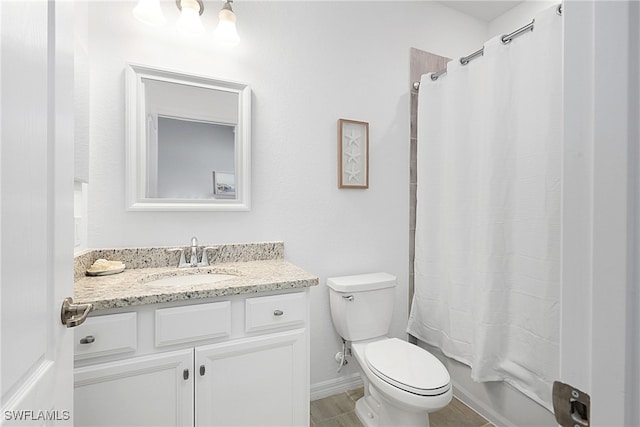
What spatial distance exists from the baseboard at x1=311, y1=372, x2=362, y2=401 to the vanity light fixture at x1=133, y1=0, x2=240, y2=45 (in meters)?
2.02

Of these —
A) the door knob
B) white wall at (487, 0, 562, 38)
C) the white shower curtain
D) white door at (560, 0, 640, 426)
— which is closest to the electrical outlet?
white door at (560, 0, 640, 426)

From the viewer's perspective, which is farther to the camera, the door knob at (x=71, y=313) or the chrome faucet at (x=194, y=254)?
the chrome faucet at (x=194, y=254)

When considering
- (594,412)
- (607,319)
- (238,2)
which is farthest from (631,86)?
(238,2)

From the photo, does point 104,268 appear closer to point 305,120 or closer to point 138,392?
point 138,392

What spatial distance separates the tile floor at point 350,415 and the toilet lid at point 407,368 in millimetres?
453

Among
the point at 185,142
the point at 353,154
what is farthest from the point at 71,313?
the point at 353,154

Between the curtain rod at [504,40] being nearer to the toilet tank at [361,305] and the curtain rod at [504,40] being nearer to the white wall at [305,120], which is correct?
the white wall at [305,120]

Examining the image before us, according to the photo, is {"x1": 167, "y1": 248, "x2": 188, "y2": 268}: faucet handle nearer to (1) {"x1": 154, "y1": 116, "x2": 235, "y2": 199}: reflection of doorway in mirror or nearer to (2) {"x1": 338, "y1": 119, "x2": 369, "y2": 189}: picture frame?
(1) {"x1": 154, "y1": 116, "x2": 235, "y2": 199}: reflection of doorway in mirror

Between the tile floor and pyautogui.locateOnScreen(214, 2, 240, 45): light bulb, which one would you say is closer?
pyautogui.locateOnScreen(214, 2, 240, 45): light bulb

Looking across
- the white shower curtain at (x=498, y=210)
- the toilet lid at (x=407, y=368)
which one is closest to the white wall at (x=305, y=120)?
the white shower curtain at (x=498, y=210)

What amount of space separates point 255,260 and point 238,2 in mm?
1423

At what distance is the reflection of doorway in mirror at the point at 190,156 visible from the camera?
1578mm

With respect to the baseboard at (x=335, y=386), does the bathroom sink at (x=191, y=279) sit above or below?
above

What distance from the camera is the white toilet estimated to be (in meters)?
1.31
